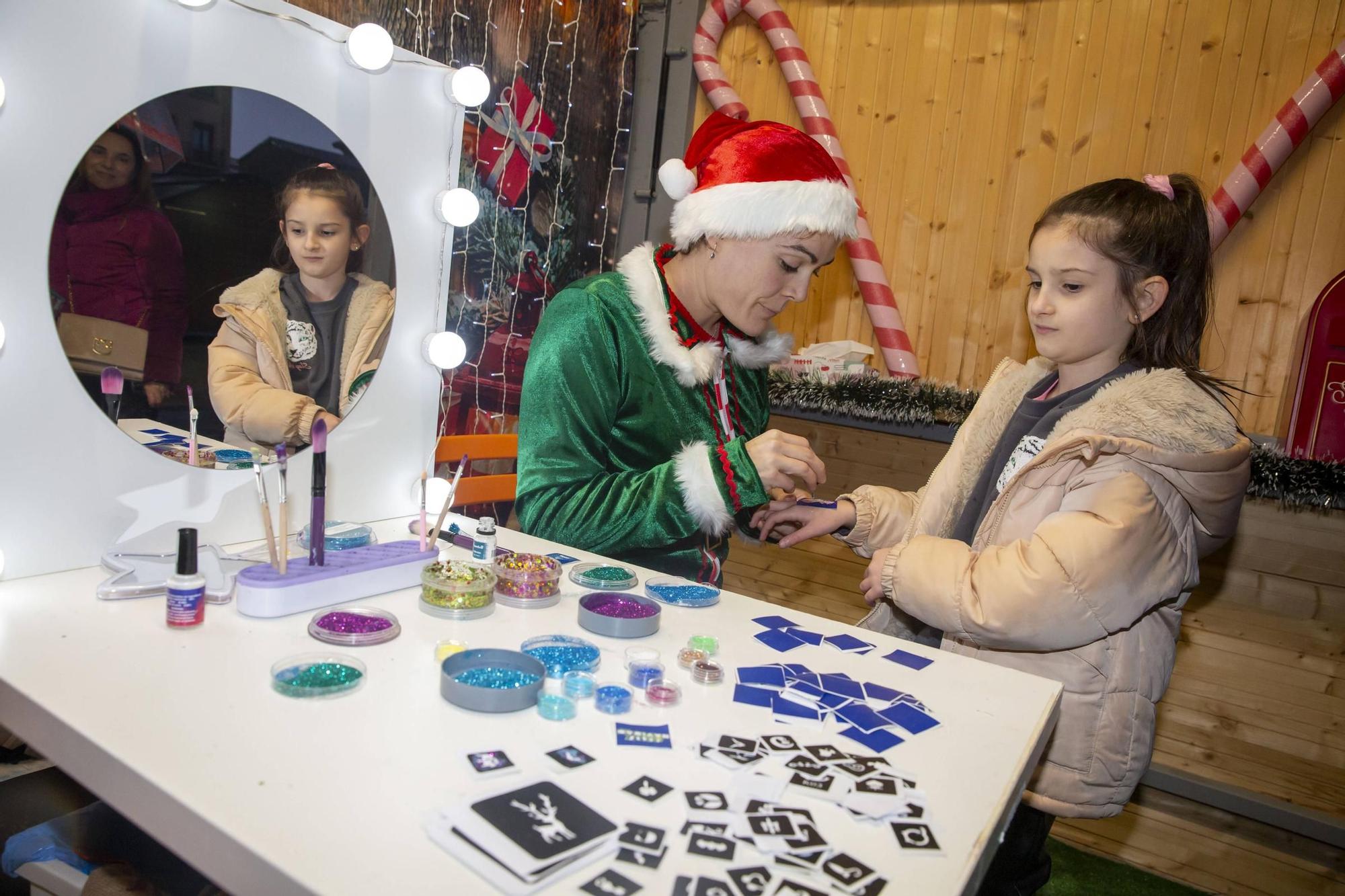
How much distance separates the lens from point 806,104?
329 cm

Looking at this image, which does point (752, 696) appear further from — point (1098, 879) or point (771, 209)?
point (1098, 879)

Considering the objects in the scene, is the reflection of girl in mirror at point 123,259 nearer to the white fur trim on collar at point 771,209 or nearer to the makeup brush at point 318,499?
the makeup brush at point 318,499

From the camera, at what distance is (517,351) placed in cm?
294

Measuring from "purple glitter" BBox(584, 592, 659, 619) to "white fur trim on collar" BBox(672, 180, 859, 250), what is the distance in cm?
68

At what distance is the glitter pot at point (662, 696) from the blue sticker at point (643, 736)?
0.15 feet

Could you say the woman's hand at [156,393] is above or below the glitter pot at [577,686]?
above

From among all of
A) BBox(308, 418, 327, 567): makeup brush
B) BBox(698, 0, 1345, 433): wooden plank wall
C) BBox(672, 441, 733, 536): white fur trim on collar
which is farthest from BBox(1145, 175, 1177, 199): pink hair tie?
BBox(698, 0, 1345, 433): wooden plank wall

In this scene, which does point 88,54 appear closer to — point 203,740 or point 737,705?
point 203,740

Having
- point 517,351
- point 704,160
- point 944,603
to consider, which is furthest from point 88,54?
point 517,351

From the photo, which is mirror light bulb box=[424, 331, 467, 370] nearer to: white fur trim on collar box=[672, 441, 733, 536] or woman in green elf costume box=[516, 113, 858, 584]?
woman in green elf costume box=[516, 113, 858, 584]

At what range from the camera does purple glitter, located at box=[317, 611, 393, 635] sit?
93 centimetres

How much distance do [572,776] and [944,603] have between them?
2.41 ft

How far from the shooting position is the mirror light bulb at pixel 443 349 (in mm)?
1398

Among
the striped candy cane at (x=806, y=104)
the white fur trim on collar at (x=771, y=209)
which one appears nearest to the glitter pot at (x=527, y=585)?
the white fur trim on collar at (x=771, y=209)
